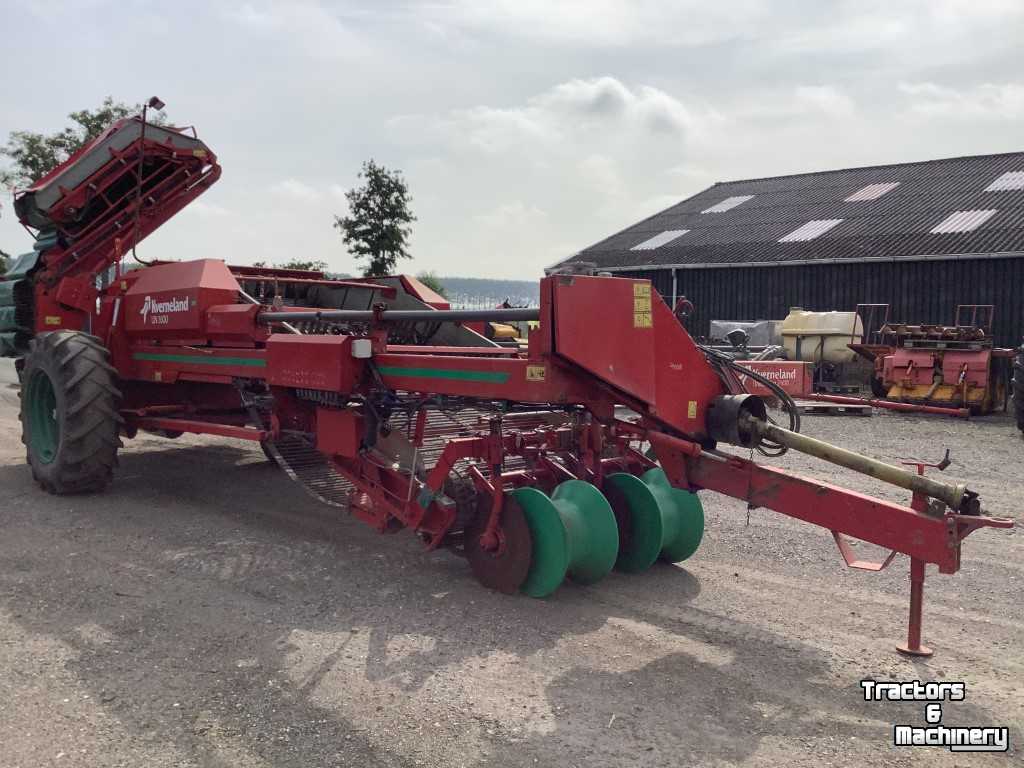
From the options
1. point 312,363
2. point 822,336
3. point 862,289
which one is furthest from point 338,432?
point 862,289

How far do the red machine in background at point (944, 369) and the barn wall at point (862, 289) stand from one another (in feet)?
8.17

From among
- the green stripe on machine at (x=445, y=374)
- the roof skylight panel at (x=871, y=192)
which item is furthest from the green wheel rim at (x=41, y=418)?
the roof skylight panel at (x=871, y=192)

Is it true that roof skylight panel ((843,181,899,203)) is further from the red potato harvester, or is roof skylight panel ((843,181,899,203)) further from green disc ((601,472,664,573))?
green disc ((601,472,664,573))

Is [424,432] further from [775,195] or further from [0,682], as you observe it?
[775,195]

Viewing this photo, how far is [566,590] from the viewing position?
4.63 m

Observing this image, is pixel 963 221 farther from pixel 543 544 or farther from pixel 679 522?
pixel 543 544

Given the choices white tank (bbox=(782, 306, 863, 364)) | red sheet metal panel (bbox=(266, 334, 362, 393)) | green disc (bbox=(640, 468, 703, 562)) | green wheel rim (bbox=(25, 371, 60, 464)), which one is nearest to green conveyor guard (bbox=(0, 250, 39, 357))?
green wheel rim (bbox=(25, 371, 60, 464))

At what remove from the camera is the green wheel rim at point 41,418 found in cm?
702

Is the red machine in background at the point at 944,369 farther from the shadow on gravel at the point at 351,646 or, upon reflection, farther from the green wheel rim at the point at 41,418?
the green wheel rim at the point at 41,418

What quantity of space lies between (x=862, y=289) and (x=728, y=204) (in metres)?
7.78

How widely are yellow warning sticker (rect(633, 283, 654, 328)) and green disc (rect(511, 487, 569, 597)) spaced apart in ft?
3.21

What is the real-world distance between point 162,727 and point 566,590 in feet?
6.95

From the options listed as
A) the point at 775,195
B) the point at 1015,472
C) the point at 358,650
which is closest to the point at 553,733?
the point at 358,650

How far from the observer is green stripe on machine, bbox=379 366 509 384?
4285 mm
